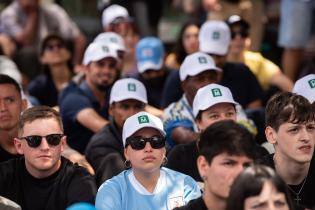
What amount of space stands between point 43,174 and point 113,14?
4.94 meters

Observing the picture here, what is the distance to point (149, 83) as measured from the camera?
1021 cm

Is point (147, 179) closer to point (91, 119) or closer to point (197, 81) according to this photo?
point (197, 81)

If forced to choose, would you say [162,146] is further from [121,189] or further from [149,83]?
[149,83]

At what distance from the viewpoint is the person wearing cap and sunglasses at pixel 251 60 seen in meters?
10.3

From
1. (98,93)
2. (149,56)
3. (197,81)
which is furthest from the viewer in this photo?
(149,56)

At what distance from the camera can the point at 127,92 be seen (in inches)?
332

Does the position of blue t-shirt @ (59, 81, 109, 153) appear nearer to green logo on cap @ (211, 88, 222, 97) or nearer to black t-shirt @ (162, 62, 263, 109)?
black t-shirt @ (162, 62, 263, 109)

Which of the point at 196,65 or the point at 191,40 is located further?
the point at 191,40

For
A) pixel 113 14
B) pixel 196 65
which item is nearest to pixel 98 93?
pixel 196 65

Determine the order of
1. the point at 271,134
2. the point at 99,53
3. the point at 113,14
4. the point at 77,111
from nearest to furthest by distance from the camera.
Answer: the point at 271,134 < the point at 77,111 < the point at 99,53 < the point at 113,14

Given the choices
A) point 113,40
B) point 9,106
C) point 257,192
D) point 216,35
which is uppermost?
point 113,40

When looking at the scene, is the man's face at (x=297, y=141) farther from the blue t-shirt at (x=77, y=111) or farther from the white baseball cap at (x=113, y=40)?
the white baseball cap at (x=113, y=40)

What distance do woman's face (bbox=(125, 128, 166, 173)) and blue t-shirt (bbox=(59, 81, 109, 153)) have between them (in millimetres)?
2609

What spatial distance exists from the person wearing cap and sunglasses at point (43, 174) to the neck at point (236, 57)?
12.4 ft
